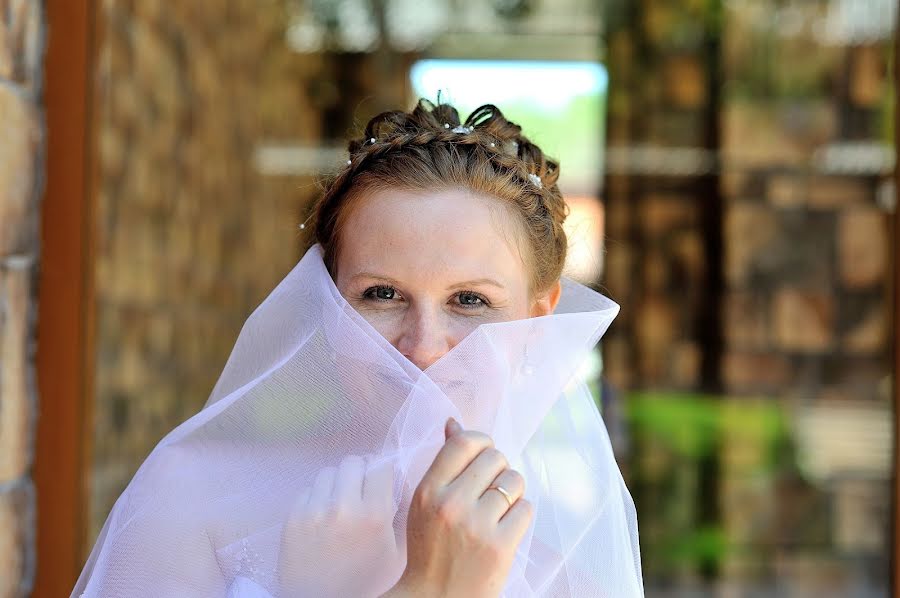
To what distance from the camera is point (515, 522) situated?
3.56ft

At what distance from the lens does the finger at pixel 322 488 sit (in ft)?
3.73

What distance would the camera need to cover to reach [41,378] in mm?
1737

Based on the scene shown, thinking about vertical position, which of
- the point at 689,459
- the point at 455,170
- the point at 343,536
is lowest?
the point at 689,459

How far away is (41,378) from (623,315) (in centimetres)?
423

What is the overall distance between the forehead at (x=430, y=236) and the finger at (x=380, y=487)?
0.96ft

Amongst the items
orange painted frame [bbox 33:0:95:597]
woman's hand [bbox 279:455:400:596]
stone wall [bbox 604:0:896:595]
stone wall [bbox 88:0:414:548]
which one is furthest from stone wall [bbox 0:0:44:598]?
stone wall [bbox 604:0:896:595]

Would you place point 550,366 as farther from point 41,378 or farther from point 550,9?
point 550,9

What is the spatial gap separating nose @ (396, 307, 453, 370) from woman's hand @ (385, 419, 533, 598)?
0.22 m

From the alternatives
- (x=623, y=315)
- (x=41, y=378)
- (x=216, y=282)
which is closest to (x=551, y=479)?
(x=41, y=378)

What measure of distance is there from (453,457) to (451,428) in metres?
0.05

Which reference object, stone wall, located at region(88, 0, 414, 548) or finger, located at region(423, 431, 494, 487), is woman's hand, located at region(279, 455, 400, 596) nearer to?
finger, located at region(423, 431, 494, 487)

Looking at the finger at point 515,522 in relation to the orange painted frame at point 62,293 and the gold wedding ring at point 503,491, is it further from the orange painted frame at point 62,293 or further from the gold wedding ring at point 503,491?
the orange painted frame at point 62,293

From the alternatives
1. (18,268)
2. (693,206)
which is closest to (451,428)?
(18,268)

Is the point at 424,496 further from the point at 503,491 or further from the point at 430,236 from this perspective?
the point at 430,236
